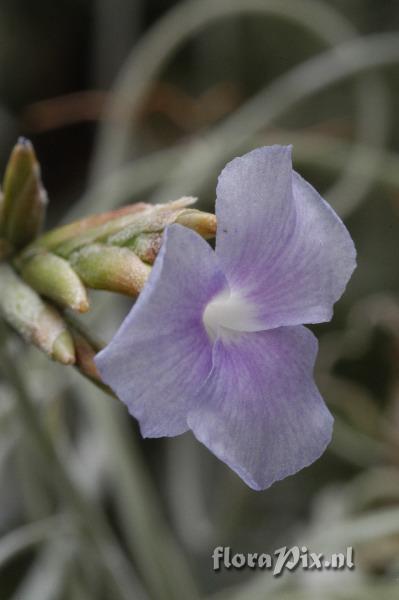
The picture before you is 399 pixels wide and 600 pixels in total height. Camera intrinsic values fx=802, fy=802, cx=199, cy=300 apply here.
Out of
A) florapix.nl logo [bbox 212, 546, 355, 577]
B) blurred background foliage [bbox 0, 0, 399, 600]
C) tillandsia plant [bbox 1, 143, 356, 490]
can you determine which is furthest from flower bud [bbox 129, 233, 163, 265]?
florapix.nl logo [bbox 212, 546, 355, 577]

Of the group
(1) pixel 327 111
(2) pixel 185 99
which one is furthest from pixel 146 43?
(1) pixel 327 111

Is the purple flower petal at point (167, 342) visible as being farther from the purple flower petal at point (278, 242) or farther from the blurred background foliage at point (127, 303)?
the blurred background foliage at point (127, 303)

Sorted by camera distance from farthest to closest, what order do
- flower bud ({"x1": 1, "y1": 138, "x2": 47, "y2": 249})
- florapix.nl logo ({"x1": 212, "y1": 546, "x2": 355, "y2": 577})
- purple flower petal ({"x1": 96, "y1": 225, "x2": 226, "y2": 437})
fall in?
florapix.nl logo ({"x1": 212, "y1": 546, "x2": 355, "y2": 577}), flower bud ({"x1": 1, "y1": 138, "x2": 47, "y2": 249}), purple flower petal ({"x1": 96, "y1": 225, "x2": 226, "y2": 437})

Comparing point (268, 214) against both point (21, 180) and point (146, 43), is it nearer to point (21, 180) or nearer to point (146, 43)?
point (21, 180)

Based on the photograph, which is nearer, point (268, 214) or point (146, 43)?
point (268, 214)

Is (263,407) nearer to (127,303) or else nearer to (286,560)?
(286,560)

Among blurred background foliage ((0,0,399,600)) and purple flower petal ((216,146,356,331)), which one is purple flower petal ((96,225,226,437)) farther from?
blurred background foliage ((0,0,399,600))

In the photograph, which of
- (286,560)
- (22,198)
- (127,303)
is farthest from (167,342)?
(127,303)
